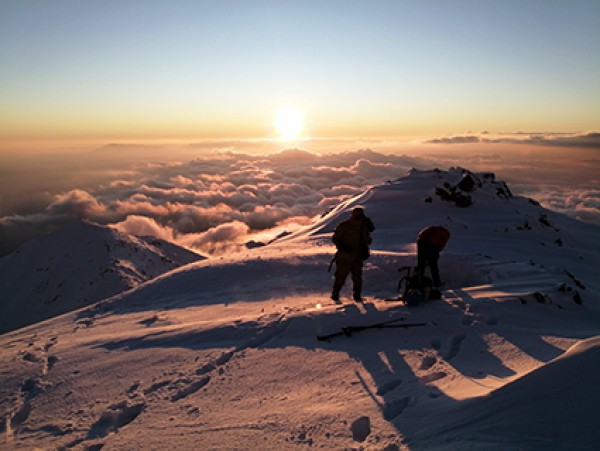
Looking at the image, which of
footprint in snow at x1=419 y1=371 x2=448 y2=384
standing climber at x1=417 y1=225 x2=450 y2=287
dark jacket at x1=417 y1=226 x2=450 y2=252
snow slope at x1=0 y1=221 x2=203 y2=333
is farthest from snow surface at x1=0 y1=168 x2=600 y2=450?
snow slope at x1=0 y1=221 x2=203 y2=333

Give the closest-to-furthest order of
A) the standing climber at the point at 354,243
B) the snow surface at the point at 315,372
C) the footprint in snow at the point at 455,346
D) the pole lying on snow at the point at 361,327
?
the snow surface at the point at 315,372
the footprint in snow at the point at 455,346
the pole lying on snow at the point at 361,327
the standing climber at the point at 354,243

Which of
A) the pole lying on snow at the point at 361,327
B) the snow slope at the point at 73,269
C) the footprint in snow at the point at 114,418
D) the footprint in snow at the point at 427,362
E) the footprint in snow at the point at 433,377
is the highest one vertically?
the footprint in snow at the point at 433,377

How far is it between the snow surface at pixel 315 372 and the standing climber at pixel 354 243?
1131 millimetres

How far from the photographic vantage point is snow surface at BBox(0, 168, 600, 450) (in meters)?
3.97

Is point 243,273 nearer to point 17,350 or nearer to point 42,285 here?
point 17,350

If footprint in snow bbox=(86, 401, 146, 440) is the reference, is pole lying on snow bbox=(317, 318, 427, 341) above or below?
above

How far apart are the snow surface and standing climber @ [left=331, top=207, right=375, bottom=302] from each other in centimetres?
113

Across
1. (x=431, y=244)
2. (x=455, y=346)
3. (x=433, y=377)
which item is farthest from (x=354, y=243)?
(x=433, y=377)

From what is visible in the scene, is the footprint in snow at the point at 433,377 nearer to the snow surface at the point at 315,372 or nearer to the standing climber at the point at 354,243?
the snow surface at the point at 315,372

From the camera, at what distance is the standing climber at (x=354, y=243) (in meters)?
9.70

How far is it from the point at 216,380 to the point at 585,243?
28.7 metres

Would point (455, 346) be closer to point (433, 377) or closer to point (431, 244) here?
point (433, 377)

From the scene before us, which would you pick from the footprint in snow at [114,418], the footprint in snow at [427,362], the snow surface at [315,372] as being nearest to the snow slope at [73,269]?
the snow surface at [315,372]

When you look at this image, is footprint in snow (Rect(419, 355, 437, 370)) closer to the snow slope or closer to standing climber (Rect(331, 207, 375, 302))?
standing climber (Rect(331, 207, 375, 302))
